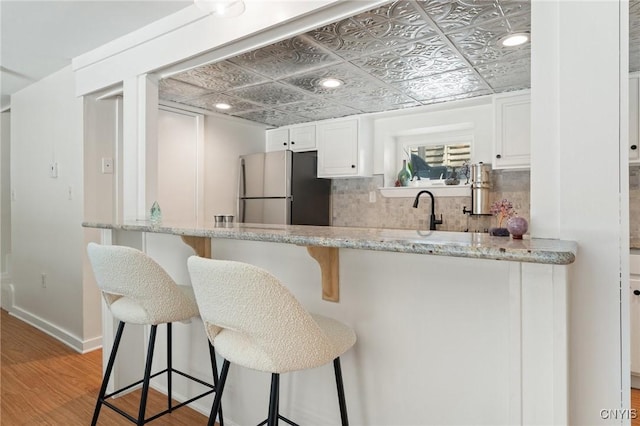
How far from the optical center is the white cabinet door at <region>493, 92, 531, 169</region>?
3.00m

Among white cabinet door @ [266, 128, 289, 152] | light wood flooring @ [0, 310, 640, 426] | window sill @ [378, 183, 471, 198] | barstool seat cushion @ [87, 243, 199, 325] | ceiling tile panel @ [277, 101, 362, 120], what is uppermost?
ceiling tile panel @ [277, 101, 362, 120]

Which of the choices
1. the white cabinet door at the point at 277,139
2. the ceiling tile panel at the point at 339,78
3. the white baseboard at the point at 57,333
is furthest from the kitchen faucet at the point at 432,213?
the white baseboard at the point at 57,333

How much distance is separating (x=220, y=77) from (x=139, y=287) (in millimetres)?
1788

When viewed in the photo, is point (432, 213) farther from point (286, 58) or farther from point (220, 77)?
point (220, 77)

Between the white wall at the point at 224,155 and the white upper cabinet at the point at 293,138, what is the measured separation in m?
0.19

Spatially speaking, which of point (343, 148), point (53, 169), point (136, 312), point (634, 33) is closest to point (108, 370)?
point (136, 312)

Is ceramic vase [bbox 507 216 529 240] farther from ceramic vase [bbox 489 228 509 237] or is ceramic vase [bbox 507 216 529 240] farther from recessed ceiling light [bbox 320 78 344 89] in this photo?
recessed ceiling light [bbox 320 78 344 89]

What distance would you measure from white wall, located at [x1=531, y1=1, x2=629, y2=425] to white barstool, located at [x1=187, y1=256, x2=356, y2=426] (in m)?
0.72

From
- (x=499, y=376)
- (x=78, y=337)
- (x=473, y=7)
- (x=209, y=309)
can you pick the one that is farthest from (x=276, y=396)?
(x=78, y=337)

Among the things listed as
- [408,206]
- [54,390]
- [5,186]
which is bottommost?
[54,390]

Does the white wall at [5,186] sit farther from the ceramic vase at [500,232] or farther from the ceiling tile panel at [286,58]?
the ceramic vase at [500,232]

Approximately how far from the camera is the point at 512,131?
3.05m

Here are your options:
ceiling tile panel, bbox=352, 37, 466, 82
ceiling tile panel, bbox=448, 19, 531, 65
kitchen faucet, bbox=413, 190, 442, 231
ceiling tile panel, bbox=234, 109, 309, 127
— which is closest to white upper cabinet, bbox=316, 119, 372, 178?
ceiling tile panel, bbox=234, 109, 309, 127

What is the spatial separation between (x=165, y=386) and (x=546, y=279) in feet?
7.18
